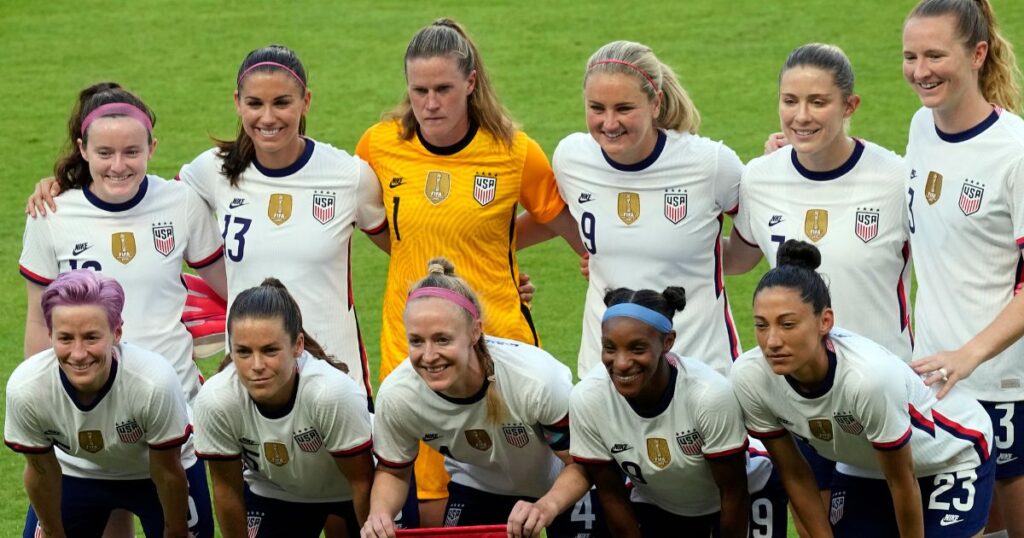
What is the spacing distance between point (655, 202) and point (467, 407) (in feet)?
3.24

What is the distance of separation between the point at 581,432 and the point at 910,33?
1.65m

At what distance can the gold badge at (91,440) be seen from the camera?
17.4ft

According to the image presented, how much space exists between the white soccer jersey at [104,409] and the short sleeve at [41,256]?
1.37 ft

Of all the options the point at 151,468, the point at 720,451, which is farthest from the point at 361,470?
the point at 720,451

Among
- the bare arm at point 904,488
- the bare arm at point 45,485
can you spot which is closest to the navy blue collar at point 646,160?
the bare arm at point 904,488

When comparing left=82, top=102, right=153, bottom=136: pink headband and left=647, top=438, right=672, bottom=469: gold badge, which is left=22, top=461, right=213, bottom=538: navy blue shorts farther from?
left=647, top=438, right=672, bottom=469: gold badge

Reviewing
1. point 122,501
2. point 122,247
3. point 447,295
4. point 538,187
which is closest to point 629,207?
point 538,187

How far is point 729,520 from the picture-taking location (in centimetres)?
510

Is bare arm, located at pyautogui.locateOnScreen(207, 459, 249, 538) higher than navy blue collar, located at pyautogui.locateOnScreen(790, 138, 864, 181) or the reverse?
the reverse

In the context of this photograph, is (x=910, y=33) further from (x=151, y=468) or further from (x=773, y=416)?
(x=151, y=468)

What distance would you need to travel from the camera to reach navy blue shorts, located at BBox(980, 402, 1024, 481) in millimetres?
5191

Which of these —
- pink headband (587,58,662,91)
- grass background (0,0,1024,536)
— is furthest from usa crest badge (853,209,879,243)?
grass background (0,0,1024,536)

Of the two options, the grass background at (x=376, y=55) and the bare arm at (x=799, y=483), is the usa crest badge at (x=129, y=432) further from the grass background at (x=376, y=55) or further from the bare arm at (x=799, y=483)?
the grass background at (x=376, y=55)

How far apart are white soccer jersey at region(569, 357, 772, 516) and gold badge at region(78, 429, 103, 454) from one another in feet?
5.07
